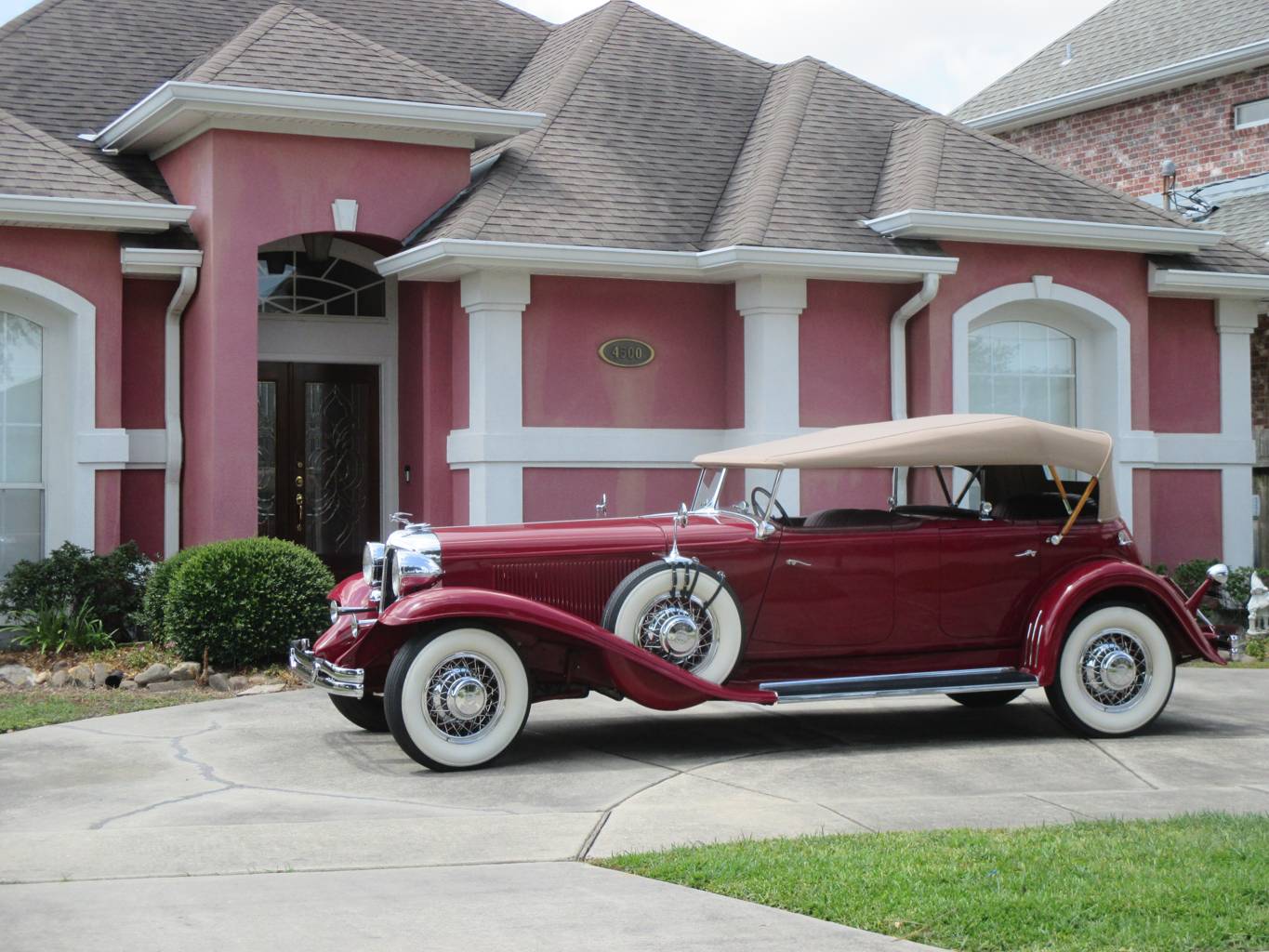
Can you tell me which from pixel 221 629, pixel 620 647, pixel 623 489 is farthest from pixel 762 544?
pixel 623 489

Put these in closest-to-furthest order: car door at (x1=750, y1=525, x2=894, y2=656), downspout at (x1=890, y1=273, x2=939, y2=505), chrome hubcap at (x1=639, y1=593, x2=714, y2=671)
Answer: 1. chrome hubcap at (x1=639, y1=593, x2=714, y2=671)
2. car door at (x1=750, y1=525, x2=894, y2=656)
3. downspout at (x1=890, y1=273, x2=939, y2=505)

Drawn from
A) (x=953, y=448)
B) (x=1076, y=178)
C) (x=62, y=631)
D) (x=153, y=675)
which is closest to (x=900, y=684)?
(x=953, y=448)

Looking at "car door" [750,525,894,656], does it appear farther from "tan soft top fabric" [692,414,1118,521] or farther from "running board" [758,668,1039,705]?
"tan soft top fabric" [692,414,1118,521]

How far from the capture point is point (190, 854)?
233 inches

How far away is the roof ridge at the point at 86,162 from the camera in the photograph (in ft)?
43.4

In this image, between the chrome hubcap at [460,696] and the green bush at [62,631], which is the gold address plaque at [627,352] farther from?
the chrome hubcap at [460,696]

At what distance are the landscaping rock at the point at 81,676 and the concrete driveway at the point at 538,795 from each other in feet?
5.67

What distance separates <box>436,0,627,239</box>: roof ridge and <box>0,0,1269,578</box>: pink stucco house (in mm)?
75

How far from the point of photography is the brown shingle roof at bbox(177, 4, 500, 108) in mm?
13133

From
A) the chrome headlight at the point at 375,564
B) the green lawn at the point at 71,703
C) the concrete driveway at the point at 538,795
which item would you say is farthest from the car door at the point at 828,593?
the green lawn at the point at 71,703

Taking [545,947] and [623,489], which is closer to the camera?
[545,947]

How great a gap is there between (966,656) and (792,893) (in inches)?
149

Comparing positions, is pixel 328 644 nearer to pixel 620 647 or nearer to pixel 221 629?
pixel 620 647

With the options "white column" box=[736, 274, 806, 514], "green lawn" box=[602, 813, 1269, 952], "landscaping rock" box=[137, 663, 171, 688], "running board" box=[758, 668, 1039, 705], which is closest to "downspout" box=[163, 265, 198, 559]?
"landscaping rock" box=[137, 663, 171, 688]
